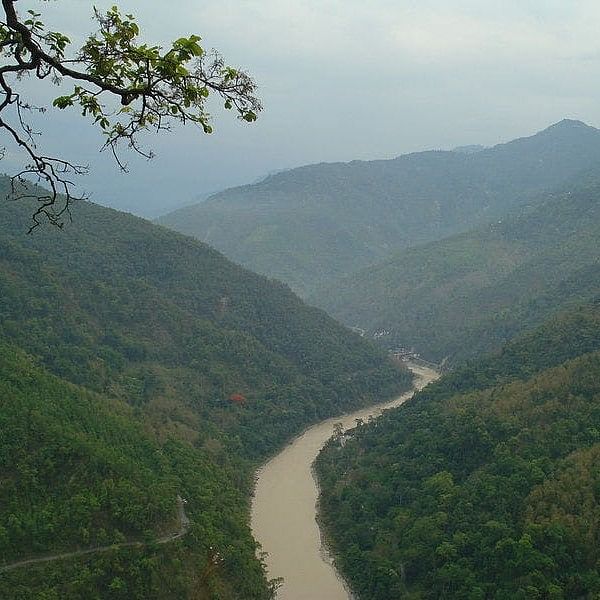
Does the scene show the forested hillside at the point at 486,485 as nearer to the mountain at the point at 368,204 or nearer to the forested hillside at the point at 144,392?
the forested hillside at the point at 144,392

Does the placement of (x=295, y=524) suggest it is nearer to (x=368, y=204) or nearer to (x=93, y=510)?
(x=93, y=510)

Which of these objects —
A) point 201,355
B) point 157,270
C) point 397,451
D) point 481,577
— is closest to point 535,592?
point 481,577

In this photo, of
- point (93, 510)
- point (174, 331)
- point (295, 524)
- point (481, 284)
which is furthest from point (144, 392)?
point (481, 284)

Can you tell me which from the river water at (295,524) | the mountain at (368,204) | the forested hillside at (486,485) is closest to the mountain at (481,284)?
the mountain at (368,204)

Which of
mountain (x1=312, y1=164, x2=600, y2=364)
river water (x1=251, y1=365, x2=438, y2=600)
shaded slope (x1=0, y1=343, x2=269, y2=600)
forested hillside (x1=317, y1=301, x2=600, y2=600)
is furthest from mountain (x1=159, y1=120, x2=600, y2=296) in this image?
shaded slope (x1=0, y1=343, x2=269, y2=600)

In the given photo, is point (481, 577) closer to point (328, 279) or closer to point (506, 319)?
point (506, 319)
